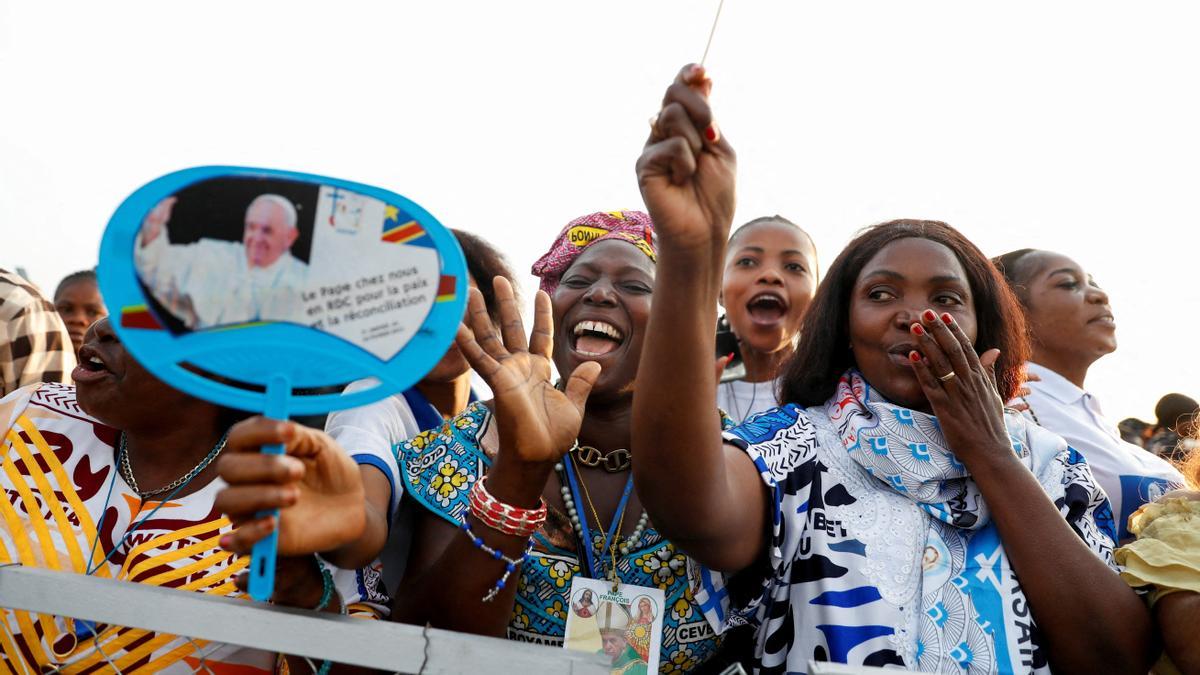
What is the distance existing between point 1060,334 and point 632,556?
8.84 ft

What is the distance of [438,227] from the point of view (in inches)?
58.6

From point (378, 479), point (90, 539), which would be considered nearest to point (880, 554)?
point (378, 479)

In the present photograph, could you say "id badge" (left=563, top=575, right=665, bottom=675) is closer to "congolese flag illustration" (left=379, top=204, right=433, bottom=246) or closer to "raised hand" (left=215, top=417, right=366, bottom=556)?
"raised hand" (left=215, top=417, right=366, bottom=556)

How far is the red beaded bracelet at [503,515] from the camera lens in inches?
73.4

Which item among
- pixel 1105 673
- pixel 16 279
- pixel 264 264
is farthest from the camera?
pixel 16 279

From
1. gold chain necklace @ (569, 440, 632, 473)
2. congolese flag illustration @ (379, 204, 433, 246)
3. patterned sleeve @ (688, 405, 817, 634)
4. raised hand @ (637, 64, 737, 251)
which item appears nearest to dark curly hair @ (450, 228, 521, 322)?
gold chain necklace @ (569, 440, 632, 473)

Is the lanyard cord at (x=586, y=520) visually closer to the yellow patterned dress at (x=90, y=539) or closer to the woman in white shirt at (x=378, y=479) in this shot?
the woman in white shirt at (x=378, y=479)

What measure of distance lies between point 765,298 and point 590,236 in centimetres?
164

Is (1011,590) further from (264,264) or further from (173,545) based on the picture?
(173,545)

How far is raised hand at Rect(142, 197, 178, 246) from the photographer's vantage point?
1356mm

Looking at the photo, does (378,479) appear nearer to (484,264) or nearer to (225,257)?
(225,257)

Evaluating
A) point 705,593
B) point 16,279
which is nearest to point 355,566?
point 705,593

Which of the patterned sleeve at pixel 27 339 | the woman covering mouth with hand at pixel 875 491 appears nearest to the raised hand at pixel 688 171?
the woman covering mouth with hand at pixel 875 491

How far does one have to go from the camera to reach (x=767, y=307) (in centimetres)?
421
